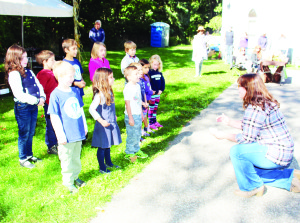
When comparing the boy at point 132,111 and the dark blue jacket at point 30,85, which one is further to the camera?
the boy at point 132,111

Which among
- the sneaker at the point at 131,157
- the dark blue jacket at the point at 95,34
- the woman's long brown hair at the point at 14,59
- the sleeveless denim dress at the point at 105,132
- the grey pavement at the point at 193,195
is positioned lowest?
the grey pavement at the point at 193,195

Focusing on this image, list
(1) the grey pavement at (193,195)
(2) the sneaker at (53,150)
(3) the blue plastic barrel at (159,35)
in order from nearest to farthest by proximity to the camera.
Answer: (1) the grey pavement at (193,195) → (2) the sneaker at (53,150) → (3) the blue plastic barrel at (159,35)

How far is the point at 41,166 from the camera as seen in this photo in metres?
4.59

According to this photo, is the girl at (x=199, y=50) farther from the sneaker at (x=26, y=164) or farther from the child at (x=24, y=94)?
the sneaker at (x=26, y=164)

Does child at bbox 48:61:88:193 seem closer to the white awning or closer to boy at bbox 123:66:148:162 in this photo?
boy at bbox 123:66:148:162

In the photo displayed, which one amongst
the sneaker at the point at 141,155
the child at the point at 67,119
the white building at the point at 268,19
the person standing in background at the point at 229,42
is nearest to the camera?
the child at the point at 67,119

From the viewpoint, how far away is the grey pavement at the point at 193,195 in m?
3.38

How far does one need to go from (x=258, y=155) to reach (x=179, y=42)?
1353 inches

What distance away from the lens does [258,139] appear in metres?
3.63

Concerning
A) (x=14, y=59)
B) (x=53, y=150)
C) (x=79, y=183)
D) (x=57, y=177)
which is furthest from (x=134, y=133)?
(x=14, y=59)

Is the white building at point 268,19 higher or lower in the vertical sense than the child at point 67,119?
higher

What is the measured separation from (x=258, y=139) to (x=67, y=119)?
2384 millimetres

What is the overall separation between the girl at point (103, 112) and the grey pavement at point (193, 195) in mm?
679

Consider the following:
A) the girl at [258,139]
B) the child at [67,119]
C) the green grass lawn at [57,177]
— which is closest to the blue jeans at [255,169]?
the girl at [258,139]
